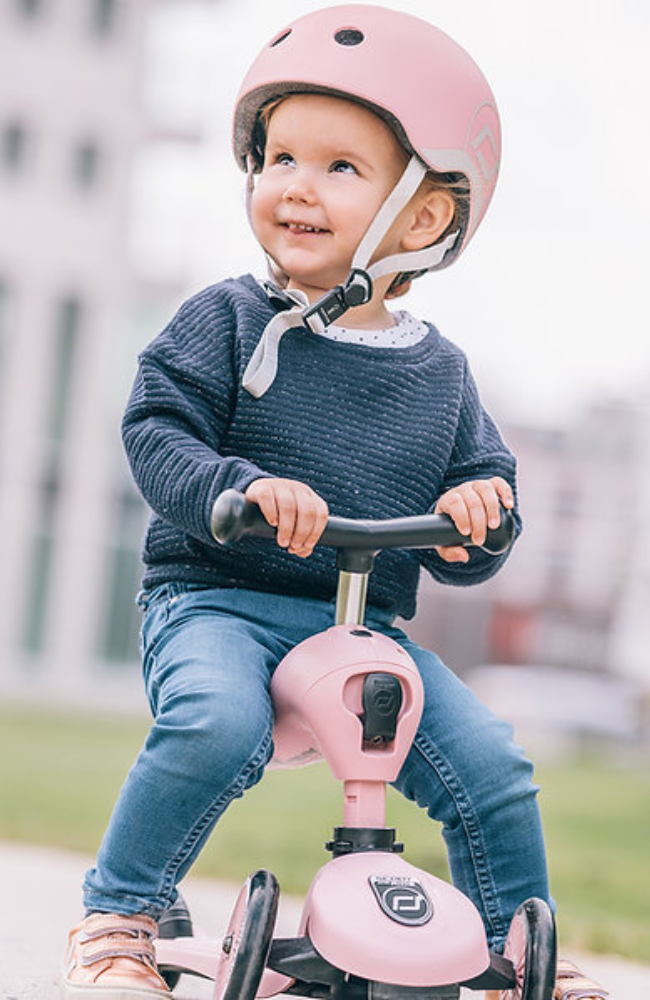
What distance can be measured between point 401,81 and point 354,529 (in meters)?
0.86

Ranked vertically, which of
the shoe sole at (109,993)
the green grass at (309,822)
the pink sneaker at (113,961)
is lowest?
the green grass at (309,822)

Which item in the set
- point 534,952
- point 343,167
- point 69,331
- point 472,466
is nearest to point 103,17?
point 69,331

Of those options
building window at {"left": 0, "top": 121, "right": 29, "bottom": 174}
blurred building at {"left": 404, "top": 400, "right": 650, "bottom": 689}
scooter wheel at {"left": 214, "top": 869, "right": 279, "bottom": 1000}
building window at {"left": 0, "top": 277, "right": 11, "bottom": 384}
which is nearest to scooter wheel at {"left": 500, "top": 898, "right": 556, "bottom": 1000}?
scooter wheel at {"left": 214, "top": 869, "right": 279, "bottom": 1000}

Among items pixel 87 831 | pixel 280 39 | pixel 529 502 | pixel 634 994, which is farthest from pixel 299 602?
pixel 529 502

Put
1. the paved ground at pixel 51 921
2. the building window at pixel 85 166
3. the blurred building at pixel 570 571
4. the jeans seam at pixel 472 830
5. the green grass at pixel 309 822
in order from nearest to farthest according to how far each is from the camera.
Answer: the jeans seam at pixel 472 830, the paved ground at pixel 51 921, the green grass at pixel 309 822, the building window at pixel 85 166, the blurred building at pixel 570 571

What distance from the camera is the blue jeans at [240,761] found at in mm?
2182

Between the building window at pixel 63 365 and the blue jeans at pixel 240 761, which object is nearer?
the blue jeans at pixel 240 761

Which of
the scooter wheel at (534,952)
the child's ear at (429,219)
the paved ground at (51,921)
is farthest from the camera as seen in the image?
the paved ground at (51,921)

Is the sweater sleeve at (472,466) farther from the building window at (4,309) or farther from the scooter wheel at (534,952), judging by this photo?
the building window at (4,309)

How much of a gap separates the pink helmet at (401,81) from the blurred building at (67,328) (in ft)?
80.4

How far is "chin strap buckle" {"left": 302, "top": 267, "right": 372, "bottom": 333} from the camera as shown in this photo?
98.7 inches

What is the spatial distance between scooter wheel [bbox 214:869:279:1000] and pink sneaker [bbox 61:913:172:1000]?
A: 0.19 metres

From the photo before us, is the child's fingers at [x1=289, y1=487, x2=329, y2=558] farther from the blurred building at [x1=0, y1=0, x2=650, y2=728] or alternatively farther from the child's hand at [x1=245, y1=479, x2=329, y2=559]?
the blurred building at [x1=0, y1=0, x2=650, y2=728]

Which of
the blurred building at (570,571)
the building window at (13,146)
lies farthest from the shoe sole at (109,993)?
the blurred building at (570,571)
